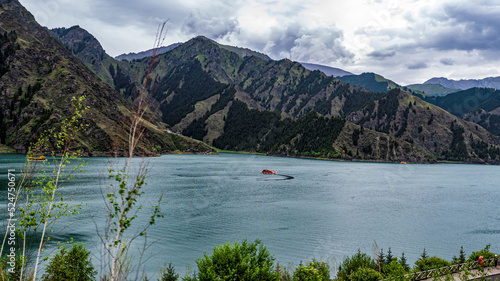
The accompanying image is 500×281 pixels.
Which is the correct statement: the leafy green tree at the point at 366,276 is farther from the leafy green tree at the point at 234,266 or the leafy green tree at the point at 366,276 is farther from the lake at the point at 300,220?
the leafy green tree at the point at 234,266

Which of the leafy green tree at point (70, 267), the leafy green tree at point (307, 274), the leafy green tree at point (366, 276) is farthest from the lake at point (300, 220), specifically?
the leafy green tree at point (307, 274)

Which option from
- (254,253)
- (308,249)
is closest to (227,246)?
(254,253)

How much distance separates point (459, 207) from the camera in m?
103

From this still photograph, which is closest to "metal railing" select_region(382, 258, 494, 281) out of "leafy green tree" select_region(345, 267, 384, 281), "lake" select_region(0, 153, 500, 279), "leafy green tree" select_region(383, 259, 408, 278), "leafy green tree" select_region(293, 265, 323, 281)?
"leafy green tree" select_region(383, 259, 408, 278)

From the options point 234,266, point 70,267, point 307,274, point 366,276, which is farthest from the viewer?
point 366,276

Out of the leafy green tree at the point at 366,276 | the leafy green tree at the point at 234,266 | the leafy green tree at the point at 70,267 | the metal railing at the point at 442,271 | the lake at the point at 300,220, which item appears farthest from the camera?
the lake at the point at 300,220

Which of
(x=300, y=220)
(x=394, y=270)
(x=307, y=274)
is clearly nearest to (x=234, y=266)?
(x=307, y=274)

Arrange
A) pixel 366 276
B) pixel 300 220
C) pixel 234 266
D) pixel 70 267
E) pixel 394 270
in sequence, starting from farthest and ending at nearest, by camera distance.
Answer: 1. pixel 300 220
2. pixel 394 270
3. pixel 366 276
4. pixel 70 267
5. pixel 234 266

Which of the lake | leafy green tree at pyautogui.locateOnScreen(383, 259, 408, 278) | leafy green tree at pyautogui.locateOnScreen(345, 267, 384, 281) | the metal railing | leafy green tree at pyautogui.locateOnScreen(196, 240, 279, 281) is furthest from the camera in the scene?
the lake

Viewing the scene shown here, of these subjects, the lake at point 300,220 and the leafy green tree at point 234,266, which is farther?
the lake at point 300,220

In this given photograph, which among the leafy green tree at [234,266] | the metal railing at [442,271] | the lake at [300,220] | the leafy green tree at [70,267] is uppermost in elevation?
the leafy green tree at [234,266]

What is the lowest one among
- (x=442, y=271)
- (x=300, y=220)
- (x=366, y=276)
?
(x=300, y=220)

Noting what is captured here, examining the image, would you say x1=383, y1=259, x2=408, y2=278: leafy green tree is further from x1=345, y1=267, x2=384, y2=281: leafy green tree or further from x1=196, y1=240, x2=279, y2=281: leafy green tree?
x1=196, y1=240, x2=279, y2=281: leafy green tree

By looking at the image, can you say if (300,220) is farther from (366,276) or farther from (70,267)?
(70,267)
